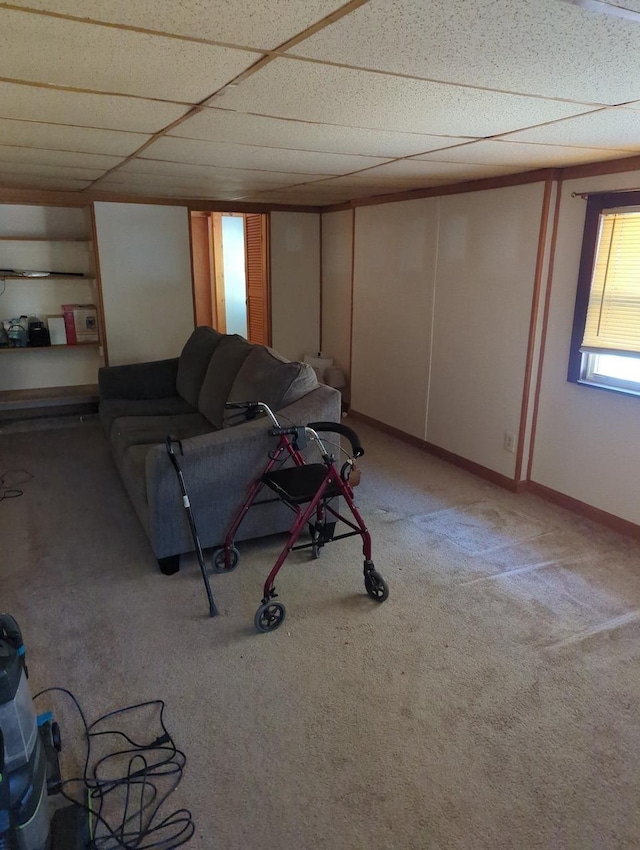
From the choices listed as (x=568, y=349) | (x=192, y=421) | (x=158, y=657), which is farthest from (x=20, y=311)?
(x=568, y=349)

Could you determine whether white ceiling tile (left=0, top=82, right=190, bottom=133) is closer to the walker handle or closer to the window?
the walker handle

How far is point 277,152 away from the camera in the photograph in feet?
9.19

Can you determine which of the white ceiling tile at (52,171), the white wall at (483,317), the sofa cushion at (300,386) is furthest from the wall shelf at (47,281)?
the white wall at (483,317)

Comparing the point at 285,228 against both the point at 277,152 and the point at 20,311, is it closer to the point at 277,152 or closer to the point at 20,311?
the point at 20,311

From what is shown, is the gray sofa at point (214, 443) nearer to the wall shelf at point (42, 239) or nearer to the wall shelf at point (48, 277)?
the wall shelf at point (48, 277)

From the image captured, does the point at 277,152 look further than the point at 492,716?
Yes

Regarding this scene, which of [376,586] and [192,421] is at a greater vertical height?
[192,421]

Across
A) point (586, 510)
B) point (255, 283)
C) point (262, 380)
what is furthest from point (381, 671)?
point (255, 283)

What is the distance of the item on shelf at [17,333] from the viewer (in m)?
5.12

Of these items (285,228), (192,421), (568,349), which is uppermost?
(285,228)

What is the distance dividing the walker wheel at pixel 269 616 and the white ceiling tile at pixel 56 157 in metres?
2.39

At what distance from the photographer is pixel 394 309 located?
16.1 ft

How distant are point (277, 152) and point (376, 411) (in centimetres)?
291

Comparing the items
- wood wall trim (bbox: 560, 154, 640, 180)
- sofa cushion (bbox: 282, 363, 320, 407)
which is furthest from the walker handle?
wood wall trim (bbox: 560, 154, 640, 180)
